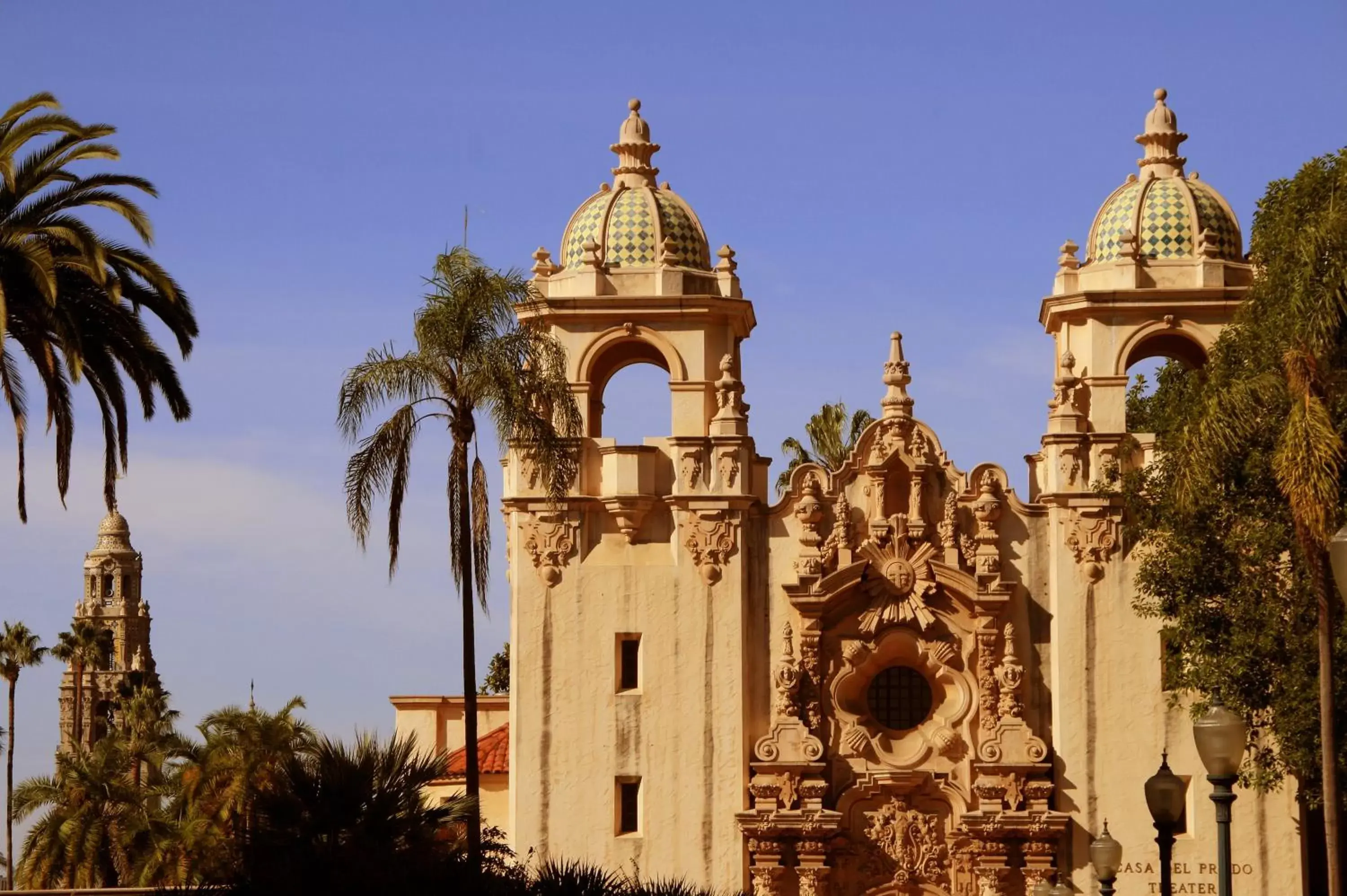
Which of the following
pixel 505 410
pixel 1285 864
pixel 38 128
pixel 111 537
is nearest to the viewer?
pixel 38 128

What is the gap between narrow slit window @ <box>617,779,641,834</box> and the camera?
42469 millimetres

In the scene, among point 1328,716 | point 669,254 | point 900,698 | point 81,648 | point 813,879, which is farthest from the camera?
point 81,648

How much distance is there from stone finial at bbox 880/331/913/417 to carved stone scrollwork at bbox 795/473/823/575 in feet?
6.16

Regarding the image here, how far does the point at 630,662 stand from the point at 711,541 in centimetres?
266

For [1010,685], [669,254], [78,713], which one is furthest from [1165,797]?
[78,713]

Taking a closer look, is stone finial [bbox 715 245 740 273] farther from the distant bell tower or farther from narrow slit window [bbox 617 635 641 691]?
the distant bell tower

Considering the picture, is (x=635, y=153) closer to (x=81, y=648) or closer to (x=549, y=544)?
(x=549, y=544)

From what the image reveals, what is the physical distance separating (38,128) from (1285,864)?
2595 centimetres

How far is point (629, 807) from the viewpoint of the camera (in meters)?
42.7

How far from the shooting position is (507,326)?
37.5m

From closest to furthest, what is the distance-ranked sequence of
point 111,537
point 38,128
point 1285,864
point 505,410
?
point 38,128 → point 505,410 → point 1285,864 → point 111,537

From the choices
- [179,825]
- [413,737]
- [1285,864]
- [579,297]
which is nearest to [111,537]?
[179,825]

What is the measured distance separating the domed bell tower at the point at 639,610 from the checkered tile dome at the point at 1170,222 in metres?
7.39

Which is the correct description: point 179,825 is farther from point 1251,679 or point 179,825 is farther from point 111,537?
point 111,537
